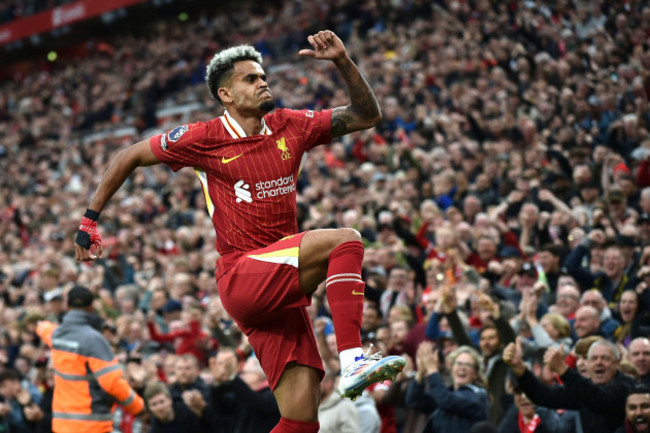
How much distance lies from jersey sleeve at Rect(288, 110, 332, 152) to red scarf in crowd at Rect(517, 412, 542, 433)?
295cm

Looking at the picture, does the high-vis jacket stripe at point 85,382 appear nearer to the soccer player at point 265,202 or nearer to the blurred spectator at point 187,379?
the blurred spectator at point 187,379

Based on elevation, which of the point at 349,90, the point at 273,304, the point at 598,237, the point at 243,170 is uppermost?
the point at 349,90

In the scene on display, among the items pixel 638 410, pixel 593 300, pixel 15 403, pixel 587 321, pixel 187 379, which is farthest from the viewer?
pixel 15 403

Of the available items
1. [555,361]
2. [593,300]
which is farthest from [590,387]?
[593,300]

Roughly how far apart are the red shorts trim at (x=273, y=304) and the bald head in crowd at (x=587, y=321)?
2915 mm

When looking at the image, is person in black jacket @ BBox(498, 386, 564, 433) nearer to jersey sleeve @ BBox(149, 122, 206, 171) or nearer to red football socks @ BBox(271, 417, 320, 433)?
red football socks @ BBox(271, 417, 320, 433)

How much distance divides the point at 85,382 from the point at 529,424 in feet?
11.7

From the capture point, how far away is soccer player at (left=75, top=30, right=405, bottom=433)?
4.52 m

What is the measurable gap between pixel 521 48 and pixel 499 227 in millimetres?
4820

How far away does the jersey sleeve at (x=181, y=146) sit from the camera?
4.80 metres

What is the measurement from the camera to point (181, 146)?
4809mm

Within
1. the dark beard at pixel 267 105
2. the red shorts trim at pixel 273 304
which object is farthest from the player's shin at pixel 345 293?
the dark beard at pixel 267 105

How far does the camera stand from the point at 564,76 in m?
12.3

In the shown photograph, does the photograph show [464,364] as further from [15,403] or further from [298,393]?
[15,403]
